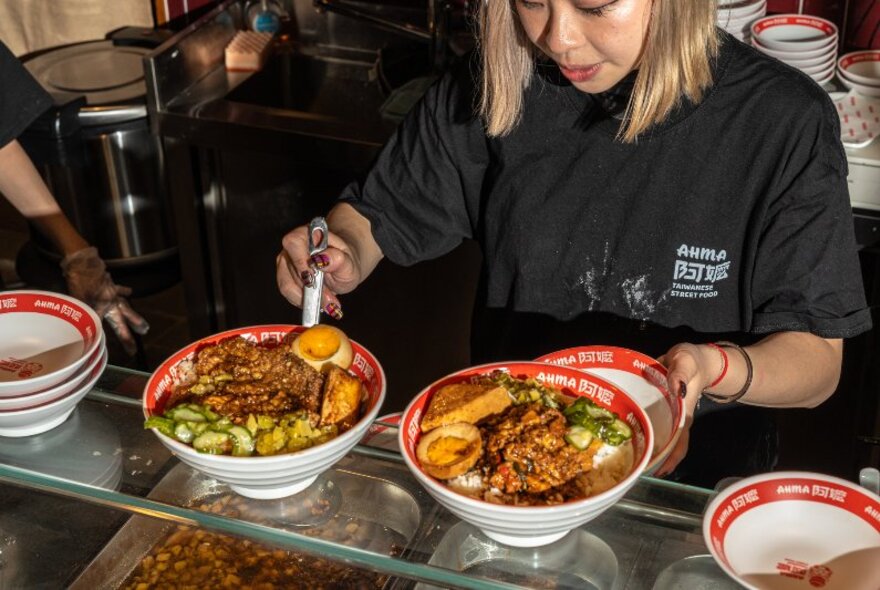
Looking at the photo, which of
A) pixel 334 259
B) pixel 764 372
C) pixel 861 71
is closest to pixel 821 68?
pixel 861 71

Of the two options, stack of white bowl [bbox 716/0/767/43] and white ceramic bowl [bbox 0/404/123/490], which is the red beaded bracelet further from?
stack of white bowl [bbox 716/0/767/43]

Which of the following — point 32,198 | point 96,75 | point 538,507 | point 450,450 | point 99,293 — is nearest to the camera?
point 538,507

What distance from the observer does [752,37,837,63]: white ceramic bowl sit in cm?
304

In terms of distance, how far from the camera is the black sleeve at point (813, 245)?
1725 mm

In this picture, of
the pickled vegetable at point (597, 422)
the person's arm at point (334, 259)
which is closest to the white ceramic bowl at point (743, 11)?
the person's arm at point (334, 259)

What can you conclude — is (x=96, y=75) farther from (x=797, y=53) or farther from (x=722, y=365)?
(x=722, y=365)

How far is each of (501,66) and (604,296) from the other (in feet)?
1.54

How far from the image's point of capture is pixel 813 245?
5.68 feet

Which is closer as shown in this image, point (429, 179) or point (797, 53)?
point (429, 179)

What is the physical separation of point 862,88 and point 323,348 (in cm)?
220

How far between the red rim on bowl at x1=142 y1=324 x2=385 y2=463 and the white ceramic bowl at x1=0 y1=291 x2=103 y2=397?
0.56ft

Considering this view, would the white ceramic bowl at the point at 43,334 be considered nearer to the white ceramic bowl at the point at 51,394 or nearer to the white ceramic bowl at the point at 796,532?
the white ceramic bowl at the point at 51,394

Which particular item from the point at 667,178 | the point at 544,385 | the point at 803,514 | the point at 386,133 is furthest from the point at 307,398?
the point at 386,133

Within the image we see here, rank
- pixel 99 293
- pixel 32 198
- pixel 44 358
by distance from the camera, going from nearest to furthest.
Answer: pixel 44 358 → pixel 99 293 → pixel 32 198
